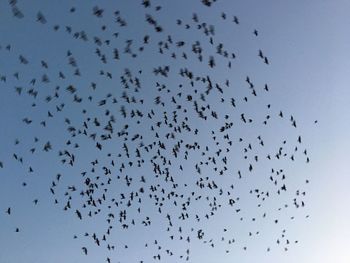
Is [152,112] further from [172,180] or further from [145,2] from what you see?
[145,2]

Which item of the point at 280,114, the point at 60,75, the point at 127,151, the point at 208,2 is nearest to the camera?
the point at 208,2

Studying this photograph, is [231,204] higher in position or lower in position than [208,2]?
lower

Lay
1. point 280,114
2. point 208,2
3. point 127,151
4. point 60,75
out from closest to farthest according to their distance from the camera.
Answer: point 208,2 < point 60,75 < point 280,114 < point 127,151

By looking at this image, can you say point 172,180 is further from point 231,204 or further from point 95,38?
point 95,38

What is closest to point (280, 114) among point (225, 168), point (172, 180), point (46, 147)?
point (225, 168)

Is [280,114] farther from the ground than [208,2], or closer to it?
closer to it

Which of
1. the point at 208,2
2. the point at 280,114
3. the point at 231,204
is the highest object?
the point at 208,2

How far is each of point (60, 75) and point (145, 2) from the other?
626 cm

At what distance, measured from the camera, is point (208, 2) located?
30.7 meters

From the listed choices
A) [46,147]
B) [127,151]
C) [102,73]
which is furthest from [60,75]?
[127,151]

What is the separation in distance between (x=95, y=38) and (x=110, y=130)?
664cm

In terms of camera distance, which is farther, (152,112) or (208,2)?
(152,112)

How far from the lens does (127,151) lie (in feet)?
128

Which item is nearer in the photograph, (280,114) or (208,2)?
(208,2)
